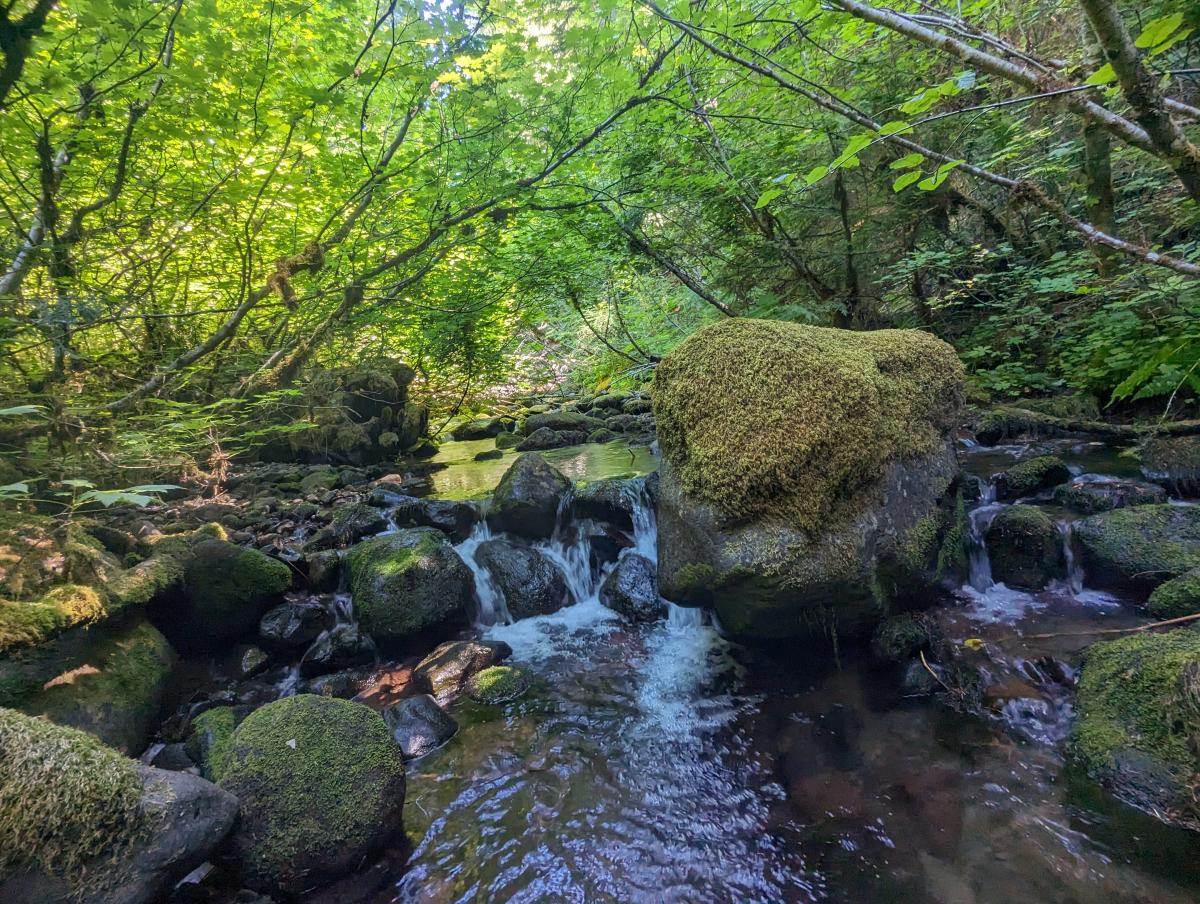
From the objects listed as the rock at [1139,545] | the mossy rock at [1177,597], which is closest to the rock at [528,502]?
the rock at [1139,545]

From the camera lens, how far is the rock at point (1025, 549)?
4883 millimetres

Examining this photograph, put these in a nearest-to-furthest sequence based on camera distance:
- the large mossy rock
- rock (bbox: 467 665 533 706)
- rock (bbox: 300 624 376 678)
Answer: the large mossy rock < rock (bbox: 467 665 533 706) < rock (bbox: 300 624 376 678)

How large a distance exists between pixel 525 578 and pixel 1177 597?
18.9 feet

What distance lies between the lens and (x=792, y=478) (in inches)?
148

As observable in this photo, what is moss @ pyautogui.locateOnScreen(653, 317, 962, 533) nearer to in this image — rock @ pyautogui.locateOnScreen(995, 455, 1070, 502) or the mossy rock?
the mossy rock

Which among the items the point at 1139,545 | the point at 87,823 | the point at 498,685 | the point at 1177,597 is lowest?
the point at 498,685

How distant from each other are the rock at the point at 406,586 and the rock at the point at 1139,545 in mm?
6138

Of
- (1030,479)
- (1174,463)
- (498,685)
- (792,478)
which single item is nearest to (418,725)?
(498,685)

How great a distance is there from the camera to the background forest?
2.85m

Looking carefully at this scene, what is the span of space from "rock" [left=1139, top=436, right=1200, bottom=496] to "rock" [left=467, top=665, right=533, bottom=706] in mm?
7110

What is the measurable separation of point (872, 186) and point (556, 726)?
8.34 m

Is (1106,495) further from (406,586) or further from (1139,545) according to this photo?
(406,586)

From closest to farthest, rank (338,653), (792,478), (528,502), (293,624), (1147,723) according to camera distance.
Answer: (1147,723)
(792,478)
(338,653)
(293,624)
(528,502)

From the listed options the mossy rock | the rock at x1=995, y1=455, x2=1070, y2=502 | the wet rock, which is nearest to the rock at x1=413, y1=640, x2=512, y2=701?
the wet rock
